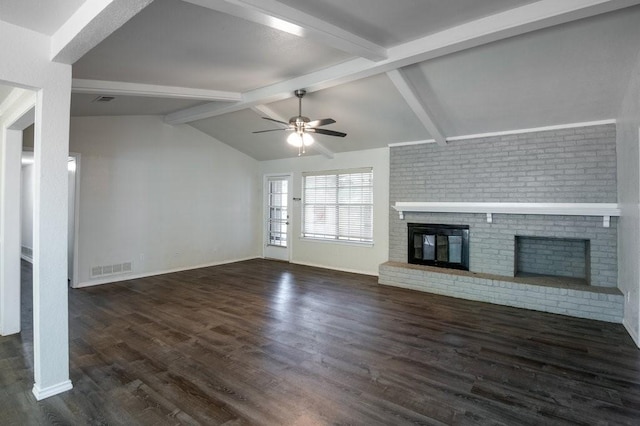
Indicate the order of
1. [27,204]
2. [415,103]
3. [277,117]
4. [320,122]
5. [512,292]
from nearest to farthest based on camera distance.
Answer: [320,122], [415,103], [512,292], [277,117], [27,204]

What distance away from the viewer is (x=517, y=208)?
4.77m

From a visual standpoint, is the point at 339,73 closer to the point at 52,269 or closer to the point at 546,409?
the point at 52,269

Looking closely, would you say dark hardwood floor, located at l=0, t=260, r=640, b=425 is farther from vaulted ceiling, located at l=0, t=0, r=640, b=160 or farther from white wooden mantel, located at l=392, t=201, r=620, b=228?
vaulted ceiling, located at l=0, t=0, r=640, b=160

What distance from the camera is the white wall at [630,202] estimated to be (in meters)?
3.29

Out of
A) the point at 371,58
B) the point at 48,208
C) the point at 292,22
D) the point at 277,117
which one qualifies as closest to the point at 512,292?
the point at 371,58

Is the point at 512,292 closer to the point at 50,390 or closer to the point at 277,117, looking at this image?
the point at 277,117

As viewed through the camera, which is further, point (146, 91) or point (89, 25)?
point (146, 91)

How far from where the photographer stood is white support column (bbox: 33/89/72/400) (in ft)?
7.68

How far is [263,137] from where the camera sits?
6.86 m

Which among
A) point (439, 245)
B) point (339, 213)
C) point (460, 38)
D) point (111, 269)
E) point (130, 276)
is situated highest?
point (460, 38)

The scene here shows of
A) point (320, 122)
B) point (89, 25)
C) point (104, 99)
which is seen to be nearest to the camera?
point (89, 25)

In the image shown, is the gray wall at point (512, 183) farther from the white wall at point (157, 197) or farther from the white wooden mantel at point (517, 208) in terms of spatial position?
the white wall at point (157, 197)

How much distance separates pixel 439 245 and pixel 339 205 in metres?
2.23

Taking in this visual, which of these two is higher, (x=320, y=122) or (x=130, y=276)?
(x=320, y=122)
